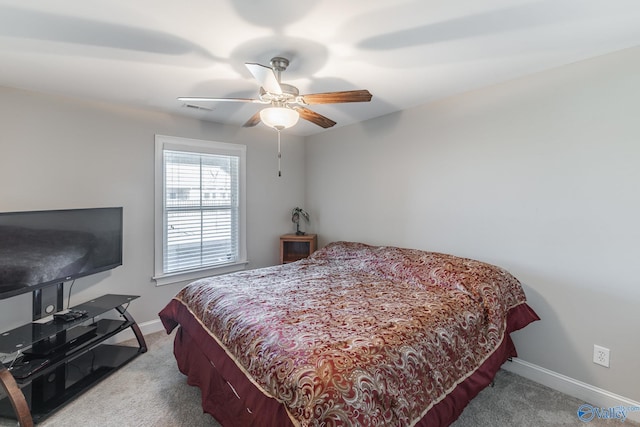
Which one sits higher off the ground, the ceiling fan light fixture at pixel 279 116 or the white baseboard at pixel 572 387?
the ceiling fan light fixture at pixel 279 116

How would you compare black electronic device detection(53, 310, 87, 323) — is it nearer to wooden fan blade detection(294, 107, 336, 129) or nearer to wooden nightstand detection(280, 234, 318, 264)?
wooden nightstand detection(280, 234, 318, 264)

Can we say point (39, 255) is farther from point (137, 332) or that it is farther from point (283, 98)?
point (283, 98)

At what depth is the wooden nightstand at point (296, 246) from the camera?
396 cm

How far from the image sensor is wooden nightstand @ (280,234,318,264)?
3.96 m

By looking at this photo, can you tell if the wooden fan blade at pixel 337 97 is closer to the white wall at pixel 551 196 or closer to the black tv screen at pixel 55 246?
the white wall at pixel 551 196

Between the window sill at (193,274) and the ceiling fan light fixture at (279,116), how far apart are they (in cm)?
226

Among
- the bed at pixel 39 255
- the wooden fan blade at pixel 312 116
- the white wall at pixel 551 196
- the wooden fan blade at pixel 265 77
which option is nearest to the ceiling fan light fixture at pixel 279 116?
the wooden fan blade at pixel 265 77

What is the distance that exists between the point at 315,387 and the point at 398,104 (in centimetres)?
267

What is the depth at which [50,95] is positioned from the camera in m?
2.60

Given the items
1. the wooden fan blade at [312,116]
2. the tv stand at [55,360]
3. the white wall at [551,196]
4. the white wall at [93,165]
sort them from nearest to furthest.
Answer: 1. the tv stand at [55,360]
2. the white wall at [551,196]
3. the wooden fan blade at [312,116]
4. the white wall at [93,165]

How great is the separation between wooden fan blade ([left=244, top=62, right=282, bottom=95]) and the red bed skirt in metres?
1.57

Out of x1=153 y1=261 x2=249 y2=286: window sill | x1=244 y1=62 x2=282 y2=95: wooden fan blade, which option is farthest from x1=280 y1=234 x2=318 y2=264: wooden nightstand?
x1=244 y1=62 x2=282 y2=95: wooden fan blade

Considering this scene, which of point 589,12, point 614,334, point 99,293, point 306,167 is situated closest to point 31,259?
point 99,293

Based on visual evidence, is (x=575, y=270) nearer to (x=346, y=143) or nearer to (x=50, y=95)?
(x=346, y=143)
